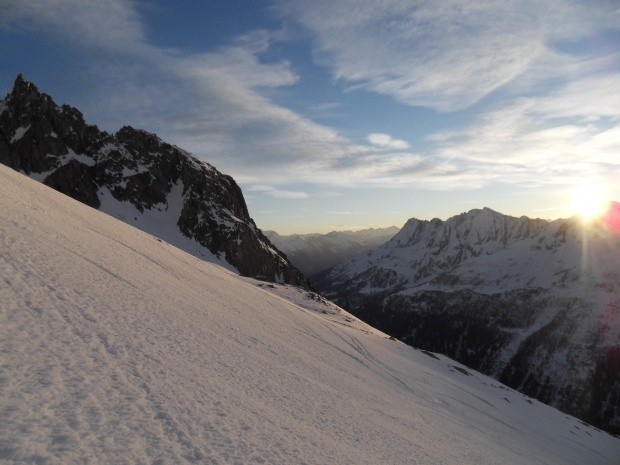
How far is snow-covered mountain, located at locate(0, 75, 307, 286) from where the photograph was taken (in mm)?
99438

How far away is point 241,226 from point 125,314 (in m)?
118

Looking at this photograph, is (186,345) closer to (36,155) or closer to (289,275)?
(36,155)

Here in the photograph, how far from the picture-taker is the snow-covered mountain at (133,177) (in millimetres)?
99438

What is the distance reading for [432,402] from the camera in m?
24.6

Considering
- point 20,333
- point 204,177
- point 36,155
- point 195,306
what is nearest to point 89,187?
point 36,155

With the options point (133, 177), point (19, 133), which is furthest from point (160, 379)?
point (133, 177)

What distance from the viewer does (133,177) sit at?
119 m

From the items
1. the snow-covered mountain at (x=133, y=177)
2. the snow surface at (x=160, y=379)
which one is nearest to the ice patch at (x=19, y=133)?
the snow-covered mountain at (x=133, y=177)

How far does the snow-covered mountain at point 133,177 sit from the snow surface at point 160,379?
73094mm

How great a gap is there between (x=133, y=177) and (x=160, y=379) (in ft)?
402

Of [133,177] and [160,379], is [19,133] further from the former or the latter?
[160,379]

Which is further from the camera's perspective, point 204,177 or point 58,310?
point 204,177

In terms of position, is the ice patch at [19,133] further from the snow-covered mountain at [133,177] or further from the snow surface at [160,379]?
the snow surface at [160,379]

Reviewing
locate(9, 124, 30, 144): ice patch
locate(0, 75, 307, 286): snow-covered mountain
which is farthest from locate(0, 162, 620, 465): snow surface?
locate(9, 124, 30, 144): ice patch
